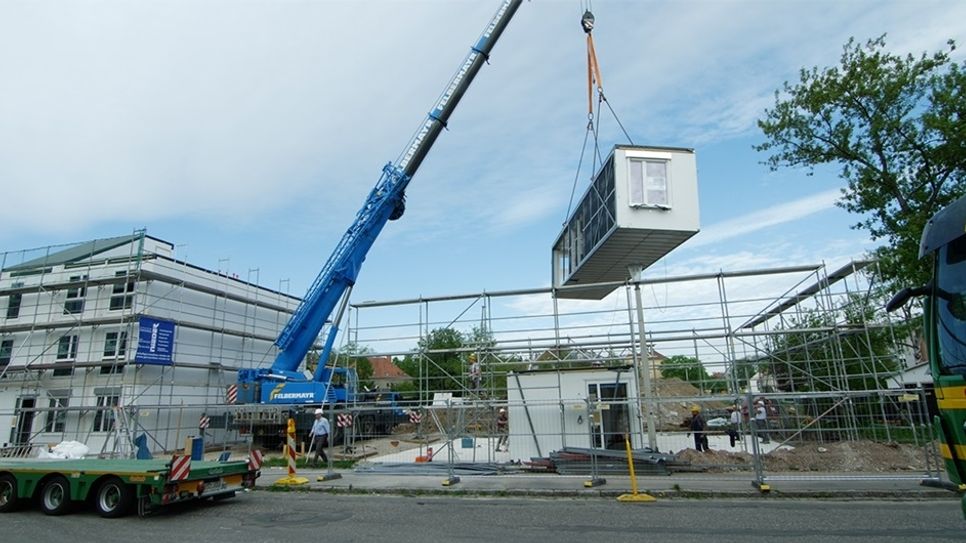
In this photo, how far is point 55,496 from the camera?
951cm

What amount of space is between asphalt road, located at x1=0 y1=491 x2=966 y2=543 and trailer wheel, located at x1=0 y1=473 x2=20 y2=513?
0.36 m

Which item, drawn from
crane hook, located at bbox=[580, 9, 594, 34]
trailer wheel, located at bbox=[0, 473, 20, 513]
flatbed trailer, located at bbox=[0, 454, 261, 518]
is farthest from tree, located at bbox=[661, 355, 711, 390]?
trailer wheel, located at bbox=[0, 473, 20, 513]

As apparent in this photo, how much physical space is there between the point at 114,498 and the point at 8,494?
7.15 feet

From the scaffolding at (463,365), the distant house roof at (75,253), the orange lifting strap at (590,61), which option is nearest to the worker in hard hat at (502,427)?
the scaffolding at (463,365)

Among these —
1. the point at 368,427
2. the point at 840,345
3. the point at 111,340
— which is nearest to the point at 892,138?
the point at 840,345

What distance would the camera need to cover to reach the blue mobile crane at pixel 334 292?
2106 centimetres

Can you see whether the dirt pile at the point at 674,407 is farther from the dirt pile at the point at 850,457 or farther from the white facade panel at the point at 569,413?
the dirt pile at the point at 850,457

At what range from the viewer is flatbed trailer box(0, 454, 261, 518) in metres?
8.98

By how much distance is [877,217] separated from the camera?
1978 centimetres

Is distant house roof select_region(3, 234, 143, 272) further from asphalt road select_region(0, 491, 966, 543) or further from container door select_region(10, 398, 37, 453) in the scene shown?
asphalt road select_region(0, 491, 966, 543)

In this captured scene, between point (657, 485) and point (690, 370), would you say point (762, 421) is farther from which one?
point (690, 370)

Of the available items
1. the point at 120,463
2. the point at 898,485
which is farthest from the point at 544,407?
the point at 120,463

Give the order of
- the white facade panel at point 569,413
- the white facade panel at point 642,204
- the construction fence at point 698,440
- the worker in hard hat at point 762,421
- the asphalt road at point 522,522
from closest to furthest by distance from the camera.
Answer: the asphalt road at point 522,522
the construction fence at point 698,440
the white facade panel at point 642,204
the worker in hard hat at point 762,421
the white facade panel at point 569,413

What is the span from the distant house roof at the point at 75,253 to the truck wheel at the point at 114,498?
66.8 feet
